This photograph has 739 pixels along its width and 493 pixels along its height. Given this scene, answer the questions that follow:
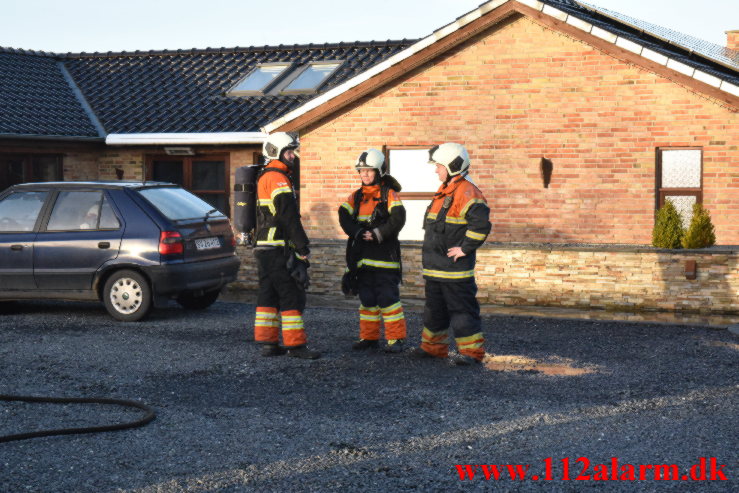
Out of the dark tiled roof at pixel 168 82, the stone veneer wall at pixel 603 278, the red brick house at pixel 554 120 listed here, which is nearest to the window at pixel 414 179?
the red brick house at pixel 554 120

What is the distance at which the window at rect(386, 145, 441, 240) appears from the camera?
1600cm

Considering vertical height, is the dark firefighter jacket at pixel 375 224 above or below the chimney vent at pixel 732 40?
below

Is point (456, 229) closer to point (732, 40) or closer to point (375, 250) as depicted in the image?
point (375, 250)

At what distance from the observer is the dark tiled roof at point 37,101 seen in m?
18.8

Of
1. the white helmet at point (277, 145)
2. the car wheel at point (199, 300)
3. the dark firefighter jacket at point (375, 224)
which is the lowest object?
the car wheel at point (199, 300)

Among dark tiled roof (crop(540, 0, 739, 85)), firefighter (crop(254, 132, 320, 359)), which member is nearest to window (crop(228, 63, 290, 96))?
dark tiled roof (crop(540, 0, 739, 85))

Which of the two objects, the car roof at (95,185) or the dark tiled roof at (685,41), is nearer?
the car roof at (95,185)

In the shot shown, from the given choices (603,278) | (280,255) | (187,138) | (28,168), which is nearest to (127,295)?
(280,255)

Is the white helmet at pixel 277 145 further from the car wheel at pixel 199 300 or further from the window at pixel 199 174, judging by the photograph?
the window at pixel 199 174

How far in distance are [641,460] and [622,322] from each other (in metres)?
6.02

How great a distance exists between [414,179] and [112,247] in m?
6.22

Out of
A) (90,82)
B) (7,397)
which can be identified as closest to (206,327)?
(7,397)

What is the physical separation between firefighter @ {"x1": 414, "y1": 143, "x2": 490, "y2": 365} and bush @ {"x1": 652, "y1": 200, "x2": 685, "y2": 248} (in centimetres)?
490

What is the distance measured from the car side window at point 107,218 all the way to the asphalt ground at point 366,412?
140 centimetres
